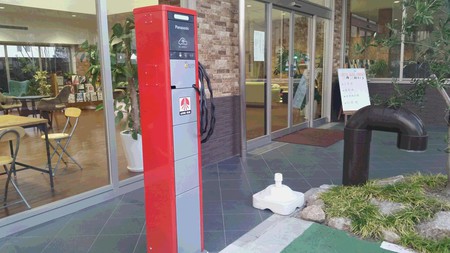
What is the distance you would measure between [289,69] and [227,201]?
362 cm

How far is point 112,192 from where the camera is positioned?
353 cm

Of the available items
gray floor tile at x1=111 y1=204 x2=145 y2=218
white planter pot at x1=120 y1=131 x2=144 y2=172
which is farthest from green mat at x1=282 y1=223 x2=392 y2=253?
white planter pot at x1=120 y1=131 x2=144 y2=172

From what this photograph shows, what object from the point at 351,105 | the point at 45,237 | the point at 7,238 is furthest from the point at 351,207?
the point at 351,105

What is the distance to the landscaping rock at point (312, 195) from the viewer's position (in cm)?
321

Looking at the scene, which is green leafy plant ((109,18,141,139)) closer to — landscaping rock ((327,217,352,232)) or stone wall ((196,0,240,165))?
stone wall ((196,0,240,165))

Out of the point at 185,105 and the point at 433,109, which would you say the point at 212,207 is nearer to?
the point at 185,105

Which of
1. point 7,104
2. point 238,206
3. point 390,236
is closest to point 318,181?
point 238,206

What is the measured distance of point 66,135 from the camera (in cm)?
402

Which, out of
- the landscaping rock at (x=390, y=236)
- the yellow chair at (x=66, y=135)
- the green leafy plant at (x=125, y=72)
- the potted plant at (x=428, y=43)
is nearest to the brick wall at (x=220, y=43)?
the green leafy plant at (x=125, y=72)

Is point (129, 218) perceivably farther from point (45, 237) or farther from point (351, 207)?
point (351, 207)

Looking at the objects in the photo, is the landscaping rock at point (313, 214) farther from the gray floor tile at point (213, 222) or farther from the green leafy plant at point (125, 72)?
the green leafy plant at point (125, 72)

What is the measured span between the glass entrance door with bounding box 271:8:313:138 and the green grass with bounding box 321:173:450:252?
3.01m

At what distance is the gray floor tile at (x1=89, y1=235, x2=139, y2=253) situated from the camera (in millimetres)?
2541

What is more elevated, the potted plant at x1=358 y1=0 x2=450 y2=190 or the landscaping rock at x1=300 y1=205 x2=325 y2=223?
the potted plant at x1=358 y1=0 x2=450 y2=190
